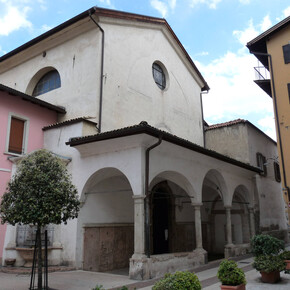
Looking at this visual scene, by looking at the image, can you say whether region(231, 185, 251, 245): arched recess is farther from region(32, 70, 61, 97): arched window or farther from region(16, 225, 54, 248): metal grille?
region(32, 70, 61, 97): arched window

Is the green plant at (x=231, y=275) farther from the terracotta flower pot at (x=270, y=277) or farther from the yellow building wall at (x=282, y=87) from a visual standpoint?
the yellow building wall at (x=282, y=87)

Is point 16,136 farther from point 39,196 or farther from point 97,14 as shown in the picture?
point 39,196

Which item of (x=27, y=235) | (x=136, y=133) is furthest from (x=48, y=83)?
(x=136, y=133)

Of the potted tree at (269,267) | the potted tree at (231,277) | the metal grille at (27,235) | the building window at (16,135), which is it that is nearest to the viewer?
the potted tree at (231,277)

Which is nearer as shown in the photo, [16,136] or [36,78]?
[16,136]

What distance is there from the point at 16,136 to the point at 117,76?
4.74 m

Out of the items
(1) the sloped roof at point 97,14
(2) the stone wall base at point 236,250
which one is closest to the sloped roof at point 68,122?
(1) the sloped roof at point 97,14

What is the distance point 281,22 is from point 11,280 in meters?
16.6

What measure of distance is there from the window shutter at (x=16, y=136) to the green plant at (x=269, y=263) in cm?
902

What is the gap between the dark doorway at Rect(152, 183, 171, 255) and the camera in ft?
44.3

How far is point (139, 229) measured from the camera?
29.7 ft

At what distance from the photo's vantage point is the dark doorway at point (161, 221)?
13492 millimetres

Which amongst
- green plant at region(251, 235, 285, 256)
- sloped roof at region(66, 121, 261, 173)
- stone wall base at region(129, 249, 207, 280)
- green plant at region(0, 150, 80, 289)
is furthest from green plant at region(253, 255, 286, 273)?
green plant at region(0, 150, 80, 289)

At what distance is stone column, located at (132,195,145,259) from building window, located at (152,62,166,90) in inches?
334
